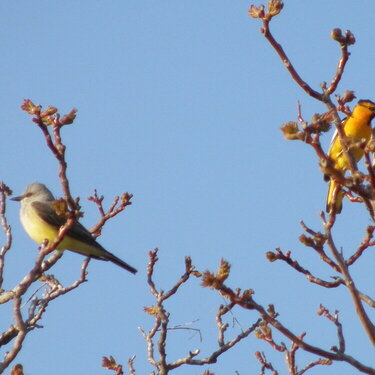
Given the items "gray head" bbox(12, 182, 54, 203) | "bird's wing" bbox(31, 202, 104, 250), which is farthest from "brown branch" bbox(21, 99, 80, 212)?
"gray head" bbox(12, 182, 54, 203)

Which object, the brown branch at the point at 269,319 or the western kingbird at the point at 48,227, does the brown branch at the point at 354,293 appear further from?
the western kingbird at the point at 48,227

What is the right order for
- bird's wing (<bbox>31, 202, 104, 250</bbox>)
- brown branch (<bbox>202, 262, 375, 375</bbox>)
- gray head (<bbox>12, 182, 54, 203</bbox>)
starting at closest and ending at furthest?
1. brown branch (<bbox>202, 262, 375, 375</bbox>)
2. bird's wing (<bbox>31, 202, 104, 250</bbox>)
3. gray head (<bbox>12, 182, 54, 203</bbox>)

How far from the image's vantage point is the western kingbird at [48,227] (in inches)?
311

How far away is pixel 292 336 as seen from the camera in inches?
151

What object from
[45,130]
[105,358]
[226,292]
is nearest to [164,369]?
[105,358]

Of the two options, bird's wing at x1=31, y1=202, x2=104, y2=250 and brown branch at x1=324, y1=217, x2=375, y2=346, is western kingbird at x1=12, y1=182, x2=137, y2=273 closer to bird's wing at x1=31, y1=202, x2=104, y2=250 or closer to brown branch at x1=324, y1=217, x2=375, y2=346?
bird's wing at x1=31, y1=202, x2=104, y2=250

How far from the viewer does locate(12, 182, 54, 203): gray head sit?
30.0 ft

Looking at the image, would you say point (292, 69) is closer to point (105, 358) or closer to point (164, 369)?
point (164, 369)

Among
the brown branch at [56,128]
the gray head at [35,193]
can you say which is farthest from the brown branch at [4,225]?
the gray head at [35,193]

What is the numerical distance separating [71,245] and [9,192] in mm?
2027

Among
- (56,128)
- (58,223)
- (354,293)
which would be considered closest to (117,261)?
(58,223)

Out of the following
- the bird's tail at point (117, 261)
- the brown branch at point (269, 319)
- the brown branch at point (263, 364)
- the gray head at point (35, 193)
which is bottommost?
the brown branch at point (269, 319)

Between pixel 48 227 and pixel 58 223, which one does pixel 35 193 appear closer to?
pixel 48 227

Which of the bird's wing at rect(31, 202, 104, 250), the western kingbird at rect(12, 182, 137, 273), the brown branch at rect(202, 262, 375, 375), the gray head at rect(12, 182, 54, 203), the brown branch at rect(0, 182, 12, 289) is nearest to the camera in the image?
the brown branch at rect(202, 262, 375, 375)
